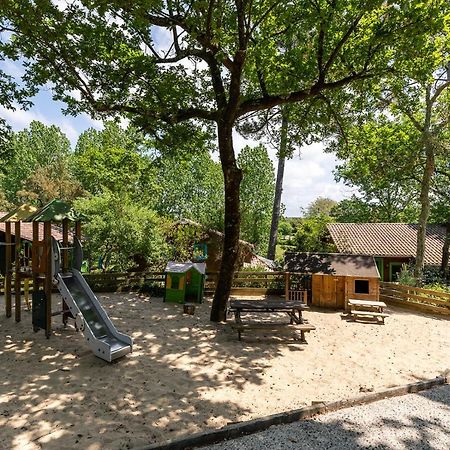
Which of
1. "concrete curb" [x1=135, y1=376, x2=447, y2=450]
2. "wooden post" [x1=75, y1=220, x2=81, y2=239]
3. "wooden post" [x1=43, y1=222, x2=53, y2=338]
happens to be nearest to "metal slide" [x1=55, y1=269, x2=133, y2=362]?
"wooden post" [x1=43, y1=222, x2=53, y2=338]

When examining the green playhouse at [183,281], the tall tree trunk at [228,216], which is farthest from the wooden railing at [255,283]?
the tall tree trunk at [228,216]

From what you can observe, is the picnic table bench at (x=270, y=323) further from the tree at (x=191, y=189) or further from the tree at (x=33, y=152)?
the tree at (x=33, y=152)

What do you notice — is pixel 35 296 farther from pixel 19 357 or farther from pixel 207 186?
pixel 207 186

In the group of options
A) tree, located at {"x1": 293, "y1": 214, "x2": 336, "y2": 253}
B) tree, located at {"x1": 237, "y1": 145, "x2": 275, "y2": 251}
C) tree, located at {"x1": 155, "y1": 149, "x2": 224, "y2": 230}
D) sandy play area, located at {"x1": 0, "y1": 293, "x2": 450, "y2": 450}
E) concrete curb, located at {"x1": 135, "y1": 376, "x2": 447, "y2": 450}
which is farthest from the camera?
tree, located at {"x1": 155, "y1": 149, "x2": 224, "y2": 230}

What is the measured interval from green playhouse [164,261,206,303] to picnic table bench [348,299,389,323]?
4882mm

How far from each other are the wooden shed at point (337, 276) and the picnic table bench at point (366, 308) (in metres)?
0.34

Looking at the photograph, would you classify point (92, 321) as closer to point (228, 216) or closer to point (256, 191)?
point (228, 216)

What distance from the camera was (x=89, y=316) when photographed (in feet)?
23.4

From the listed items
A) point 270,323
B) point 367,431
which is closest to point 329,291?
point 270,323

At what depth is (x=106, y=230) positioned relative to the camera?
13.8 m

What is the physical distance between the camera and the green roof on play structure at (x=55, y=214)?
7527 mm

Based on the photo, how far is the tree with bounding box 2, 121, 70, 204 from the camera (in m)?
38.5

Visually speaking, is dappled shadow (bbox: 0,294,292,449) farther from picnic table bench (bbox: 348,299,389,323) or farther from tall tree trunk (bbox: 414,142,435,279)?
tall tree trunk (bbox: 414,142,435,279)

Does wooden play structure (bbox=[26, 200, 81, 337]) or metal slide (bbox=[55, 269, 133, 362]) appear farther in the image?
wooden play structure (bbox=[26, 200, 81, 337])
